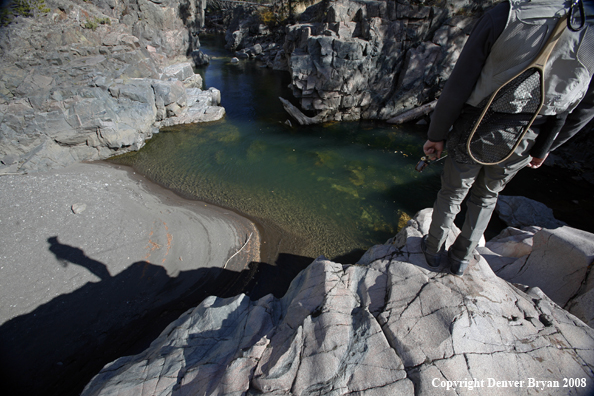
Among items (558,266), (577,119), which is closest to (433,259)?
(577,119)

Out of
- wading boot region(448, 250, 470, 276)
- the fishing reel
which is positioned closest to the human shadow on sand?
wading boot region(448, 250, 470, 276)

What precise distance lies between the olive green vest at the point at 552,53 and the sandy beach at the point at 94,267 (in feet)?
17.7

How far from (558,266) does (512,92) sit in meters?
3.15

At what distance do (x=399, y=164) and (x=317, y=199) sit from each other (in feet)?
13.4

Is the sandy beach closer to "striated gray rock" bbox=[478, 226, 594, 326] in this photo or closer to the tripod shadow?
the tripod shadow

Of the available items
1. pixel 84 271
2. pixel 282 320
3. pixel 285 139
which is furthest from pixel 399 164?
pixel 84 271

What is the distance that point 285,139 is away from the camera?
11.6 metres

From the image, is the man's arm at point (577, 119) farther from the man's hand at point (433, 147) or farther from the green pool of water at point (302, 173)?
the green pool of water at point (302, 173)

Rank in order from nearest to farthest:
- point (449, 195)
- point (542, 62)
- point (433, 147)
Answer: point (542, 62), point (433, 147), point (449, 195)

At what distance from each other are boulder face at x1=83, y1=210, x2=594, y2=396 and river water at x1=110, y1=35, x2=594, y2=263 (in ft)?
10.2

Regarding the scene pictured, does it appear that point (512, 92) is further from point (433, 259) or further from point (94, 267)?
point (94, 267)

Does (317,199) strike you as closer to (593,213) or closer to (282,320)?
(282,320)

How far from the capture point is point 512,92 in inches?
71.3

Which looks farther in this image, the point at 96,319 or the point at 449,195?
the point at 96,319
